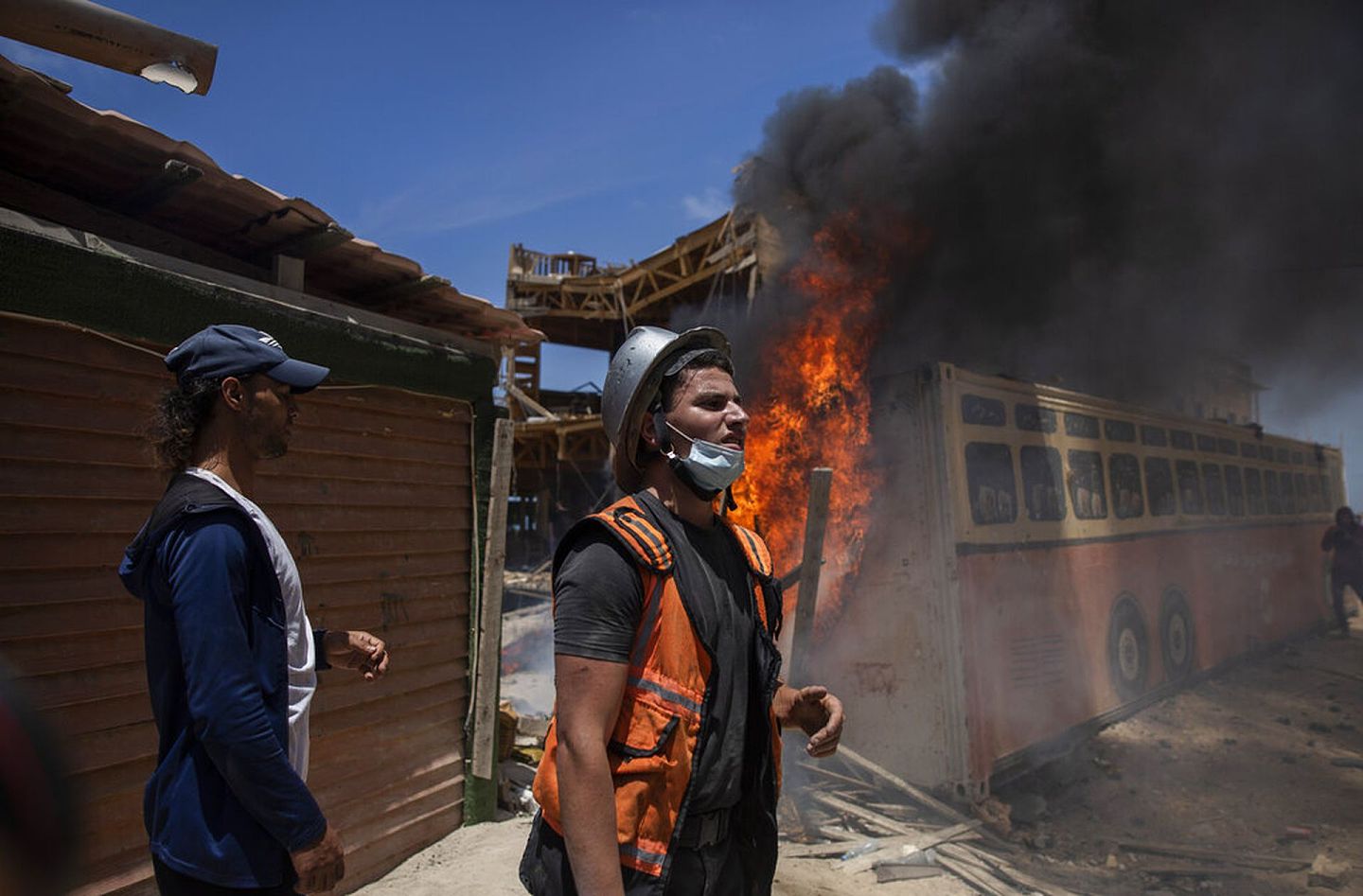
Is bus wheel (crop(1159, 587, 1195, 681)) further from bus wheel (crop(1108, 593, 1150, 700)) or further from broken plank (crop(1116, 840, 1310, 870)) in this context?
broken plank (crop(1116, 840, 1310, 870))

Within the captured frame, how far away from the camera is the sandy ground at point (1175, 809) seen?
520cm

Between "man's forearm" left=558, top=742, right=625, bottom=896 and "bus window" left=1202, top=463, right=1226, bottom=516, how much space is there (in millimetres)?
12271

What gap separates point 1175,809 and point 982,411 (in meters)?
4.09

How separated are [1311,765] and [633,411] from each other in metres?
9.75

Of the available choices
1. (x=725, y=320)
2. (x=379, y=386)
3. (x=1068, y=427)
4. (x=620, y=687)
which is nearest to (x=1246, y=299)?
(x=1068, y=427)

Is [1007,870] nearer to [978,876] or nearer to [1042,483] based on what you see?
[978,876]

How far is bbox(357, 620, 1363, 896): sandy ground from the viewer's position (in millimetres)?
5195

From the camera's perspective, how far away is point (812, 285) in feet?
31.4

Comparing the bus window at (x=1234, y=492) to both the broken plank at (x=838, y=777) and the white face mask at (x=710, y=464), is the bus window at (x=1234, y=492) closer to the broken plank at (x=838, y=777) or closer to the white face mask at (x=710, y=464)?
the broken plank at (x=838, y=777)

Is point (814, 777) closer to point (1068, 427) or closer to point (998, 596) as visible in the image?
point (998, 596)

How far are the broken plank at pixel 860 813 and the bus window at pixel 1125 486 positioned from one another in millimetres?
4737

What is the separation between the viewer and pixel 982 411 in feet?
23.7

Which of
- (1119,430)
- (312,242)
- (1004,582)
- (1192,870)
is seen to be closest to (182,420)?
(312,242)

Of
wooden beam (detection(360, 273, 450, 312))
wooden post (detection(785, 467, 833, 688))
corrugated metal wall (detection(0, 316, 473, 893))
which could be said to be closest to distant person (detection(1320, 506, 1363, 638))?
wooden post (detection(785, 467, 833, 688))
